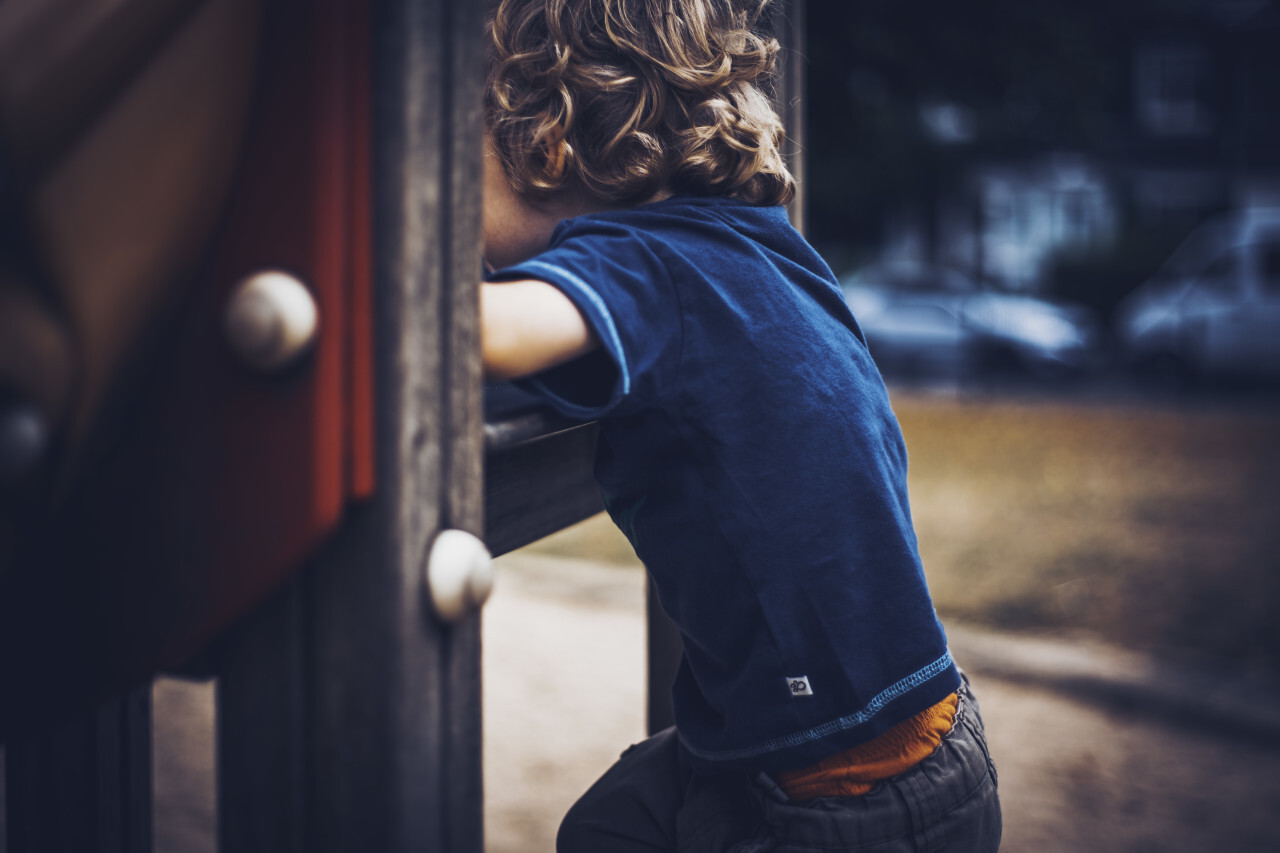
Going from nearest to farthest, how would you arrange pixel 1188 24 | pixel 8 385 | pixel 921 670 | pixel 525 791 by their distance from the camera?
1. pixel 8 385
2. pixel 921 670
3. pixel 525 791
4. pixel 1188 24

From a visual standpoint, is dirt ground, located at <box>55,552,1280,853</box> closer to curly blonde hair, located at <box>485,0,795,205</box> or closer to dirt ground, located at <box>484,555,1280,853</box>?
dirt ground, located at <box>484,555,1280,853</box>

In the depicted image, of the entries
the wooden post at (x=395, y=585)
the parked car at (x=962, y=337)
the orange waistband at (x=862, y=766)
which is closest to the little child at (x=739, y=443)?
the orange waistband at (x=862, y=766)

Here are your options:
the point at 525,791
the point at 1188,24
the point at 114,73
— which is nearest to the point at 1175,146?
the point at 1188,24

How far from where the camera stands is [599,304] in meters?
0.79

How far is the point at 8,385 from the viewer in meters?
0.48

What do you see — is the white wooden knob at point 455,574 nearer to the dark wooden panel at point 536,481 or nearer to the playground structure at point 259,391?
the playground structure at point 259,391

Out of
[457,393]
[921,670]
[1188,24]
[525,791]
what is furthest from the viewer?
[1188,24]

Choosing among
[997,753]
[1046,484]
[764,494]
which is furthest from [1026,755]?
[1046,484]

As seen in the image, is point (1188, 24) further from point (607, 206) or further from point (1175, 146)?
point (607, 206)

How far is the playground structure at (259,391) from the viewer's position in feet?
1.62

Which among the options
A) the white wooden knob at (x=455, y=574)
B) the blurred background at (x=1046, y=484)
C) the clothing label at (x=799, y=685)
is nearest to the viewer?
the white wooden knob at (x=455, y=574)

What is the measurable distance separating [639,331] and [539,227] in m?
0.32

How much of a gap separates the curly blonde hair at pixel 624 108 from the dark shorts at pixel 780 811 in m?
0.60

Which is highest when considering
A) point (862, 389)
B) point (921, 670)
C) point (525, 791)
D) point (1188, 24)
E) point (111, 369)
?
point (1188, 24)
